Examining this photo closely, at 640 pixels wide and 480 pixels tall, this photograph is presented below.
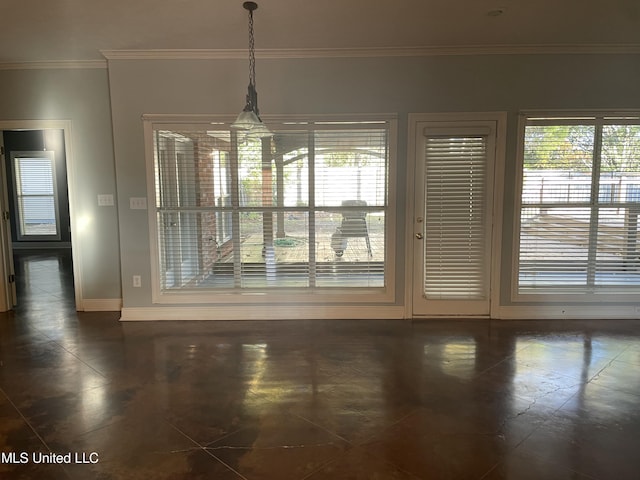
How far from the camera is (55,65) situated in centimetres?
435

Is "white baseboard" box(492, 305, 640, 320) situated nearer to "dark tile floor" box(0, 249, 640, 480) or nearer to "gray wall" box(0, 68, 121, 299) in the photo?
"dark tile floor" box(0, 249, 640, 480)

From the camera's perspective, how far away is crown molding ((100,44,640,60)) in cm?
401

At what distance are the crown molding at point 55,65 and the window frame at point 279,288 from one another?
87cm

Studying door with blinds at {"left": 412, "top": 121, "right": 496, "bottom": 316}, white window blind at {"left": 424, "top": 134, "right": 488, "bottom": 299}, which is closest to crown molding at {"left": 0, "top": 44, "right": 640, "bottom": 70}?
door with blinds at {"left": 412, "top": 121, "right": 496, "bottom": 316}

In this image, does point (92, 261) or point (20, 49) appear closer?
point (20, 49)

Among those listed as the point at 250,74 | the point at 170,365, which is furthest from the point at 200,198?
the point at 170,365

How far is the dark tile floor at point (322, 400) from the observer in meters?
2.14

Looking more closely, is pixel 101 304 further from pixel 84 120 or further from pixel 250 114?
pixel 250 114

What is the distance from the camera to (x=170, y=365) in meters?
3.30

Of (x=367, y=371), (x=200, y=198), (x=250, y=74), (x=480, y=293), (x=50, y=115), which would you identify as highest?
(x=250, y=74)

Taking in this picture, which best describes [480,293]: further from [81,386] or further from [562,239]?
[81,386]

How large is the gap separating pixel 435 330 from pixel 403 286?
1.82ft

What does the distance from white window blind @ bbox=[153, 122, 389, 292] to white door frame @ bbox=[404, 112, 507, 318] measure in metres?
0.25

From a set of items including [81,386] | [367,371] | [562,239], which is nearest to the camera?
[81,386]
